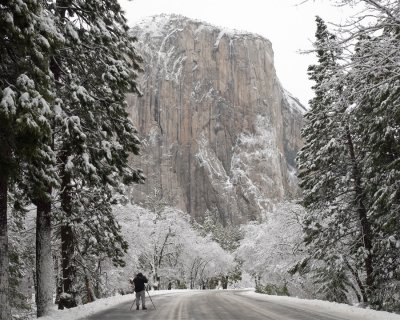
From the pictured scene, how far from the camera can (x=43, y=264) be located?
506 inches

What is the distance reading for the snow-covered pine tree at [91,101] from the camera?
12.7 metres

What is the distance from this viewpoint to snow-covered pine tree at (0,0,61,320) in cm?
829

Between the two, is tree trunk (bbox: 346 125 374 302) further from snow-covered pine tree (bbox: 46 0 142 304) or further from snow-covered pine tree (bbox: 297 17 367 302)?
snow-covered pine tree (bbox: 46 0 142 304)

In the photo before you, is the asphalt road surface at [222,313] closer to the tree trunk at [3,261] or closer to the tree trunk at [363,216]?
the tree trunk at [363,216]

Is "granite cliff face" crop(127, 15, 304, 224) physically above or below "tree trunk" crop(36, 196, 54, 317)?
above

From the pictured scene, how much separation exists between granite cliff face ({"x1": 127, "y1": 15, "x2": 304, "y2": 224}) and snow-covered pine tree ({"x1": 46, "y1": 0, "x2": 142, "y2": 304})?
136 metres

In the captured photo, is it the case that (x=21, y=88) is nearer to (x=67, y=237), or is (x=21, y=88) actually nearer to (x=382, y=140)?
(x=67, y=237)

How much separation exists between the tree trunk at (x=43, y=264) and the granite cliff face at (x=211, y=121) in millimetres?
138286

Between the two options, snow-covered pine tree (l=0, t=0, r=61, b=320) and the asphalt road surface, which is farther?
the asphalt road surface

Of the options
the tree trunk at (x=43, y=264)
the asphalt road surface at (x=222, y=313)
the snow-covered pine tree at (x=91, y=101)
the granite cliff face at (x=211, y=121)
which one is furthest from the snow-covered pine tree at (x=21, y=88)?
the granite cliff face at (x=211, y=121)

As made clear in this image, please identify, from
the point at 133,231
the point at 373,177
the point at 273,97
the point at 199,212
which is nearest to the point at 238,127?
the point at 273,97

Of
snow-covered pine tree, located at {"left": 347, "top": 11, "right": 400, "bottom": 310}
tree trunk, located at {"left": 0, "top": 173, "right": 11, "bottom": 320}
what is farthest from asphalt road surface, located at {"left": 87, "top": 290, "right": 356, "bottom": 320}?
tree trunk, located at {"left": 0, "top": 173, "right": 11, "bottom": 320}

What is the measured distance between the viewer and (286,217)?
122 ft

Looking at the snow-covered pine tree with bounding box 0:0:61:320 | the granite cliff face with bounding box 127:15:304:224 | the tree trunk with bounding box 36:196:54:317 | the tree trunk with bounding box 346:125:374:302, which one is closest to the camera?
the snow-covered pine tree with bounding box 0:0:61:320
